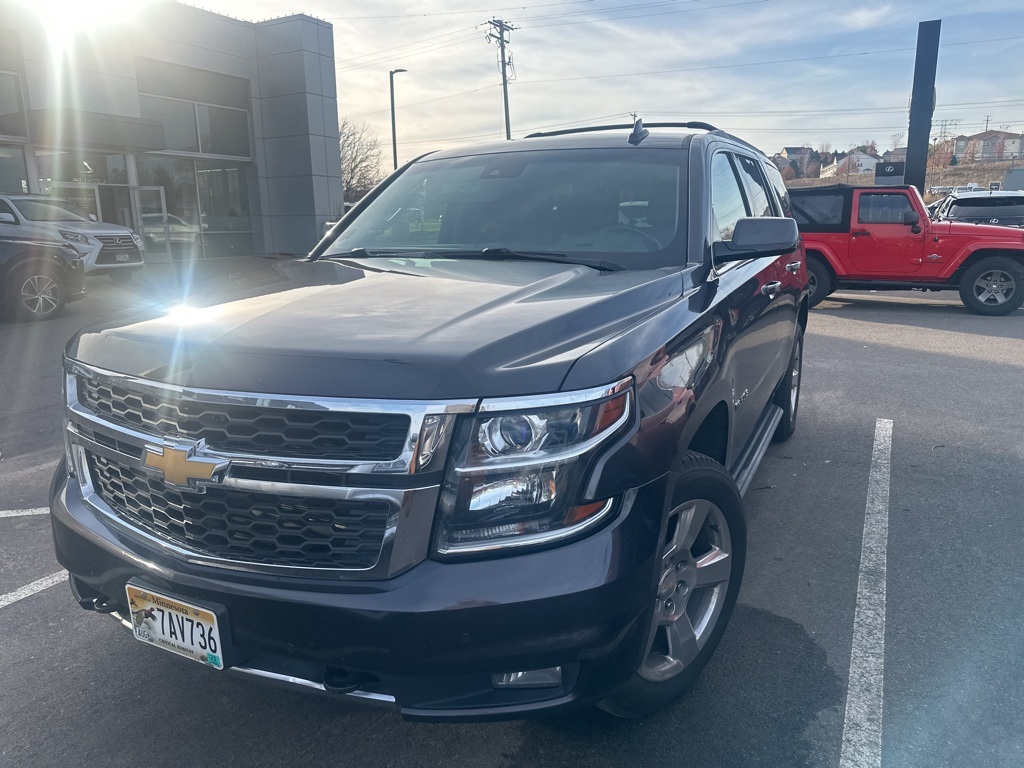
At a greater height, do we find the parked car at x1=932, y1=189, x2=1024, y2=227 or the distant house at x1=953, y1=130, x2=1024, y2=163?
the distant house at x1=953, y1=130, x2=1024, y2=163

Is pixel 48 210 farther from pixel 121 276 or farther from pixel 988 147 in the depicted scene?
pixel 988 147

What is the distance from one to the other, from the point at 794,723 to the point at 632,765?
584 millimetres

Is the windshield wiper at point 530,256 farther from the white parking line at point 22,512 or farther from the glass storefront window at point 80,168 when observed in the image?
the glass storefront window at point 80,168

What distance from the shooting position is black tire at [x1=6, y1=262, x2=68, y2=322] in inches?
443

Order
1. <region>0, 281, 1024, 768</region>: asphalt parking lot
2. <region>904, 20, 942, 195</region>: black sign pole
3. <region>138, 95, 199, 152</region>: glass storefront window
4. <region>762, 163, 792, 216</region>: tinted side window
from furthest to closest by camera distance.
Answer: <region>138, 95, 199, 152</region>: glass storefront window, <region>904, 20, 942, 195</region>: black sign pole, <region>762, 163, 792, 216</region>: tinted side window, <region>0, 281, 1024, 768</region>: asphalt parking lot

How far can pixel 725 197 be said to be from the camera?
147 inches

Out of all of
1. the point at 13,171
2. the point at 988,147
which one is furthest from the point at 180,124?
the point at 988,147

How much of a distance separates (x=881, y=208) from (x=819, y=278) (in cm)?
135

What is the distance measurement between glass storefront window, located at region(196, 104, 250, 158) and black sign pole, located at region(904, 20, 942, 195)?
1913cm

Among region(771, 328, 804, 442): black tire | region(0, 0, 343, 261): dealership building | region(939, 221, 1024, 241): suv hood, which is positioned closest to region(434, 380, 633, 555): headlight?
region(771, 328, 804, 442): black tire

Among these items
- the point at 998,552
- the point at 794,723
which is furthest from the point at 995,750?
the point at 998,552

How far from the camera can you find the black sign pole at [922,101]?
66.4 feet

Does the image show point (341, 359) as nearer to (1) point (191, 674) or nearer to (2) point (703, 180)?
(1) point (191, 674)

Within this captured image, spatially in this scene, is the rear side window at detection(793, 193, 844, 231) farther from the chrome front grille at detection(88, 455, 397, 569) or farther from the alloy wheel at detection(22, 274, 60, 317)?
the chrome front grille at detection(88, 455, 397, 569)
